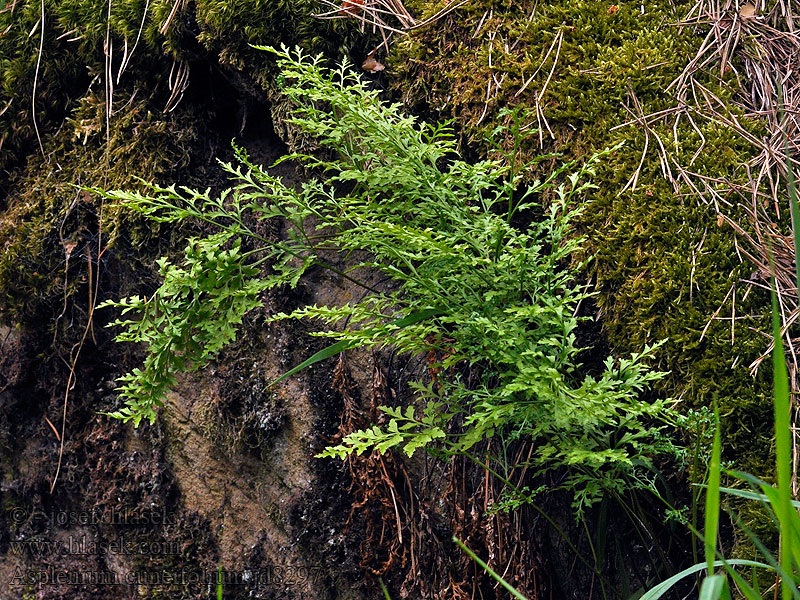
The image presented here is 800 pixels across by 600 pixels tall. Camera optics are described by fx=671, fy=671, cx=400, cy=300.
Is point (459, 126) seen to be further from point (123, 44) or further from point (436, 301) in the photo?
point (123, 44)

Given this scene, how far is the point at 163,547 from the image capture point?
3105 mm

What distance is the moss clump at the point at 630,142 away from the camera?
2191 mm

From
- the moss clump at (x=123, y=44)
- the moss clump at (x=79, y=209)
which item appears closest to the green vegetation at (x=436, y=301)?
the moss clump at (x=123, y=44)

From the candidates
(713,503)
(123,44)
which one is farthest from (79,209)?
(713,503)

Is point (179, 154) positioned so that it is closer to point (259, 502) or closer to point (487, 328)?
point (259, 502)

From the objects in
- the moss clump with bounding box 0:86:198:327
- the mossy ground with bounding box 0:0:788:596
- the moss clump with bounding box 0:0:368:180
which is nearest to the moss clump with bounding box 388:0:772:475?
the mossy ground with bounding box 0:0:788:596

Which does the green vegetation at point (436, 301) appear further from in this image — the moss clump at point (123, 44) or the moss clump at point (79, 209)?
the moss clump at point (79, 209)

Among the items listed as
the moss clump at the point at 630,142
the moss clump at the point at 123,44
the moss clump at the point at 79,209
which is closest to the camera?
the moss clump at the point at 630,142

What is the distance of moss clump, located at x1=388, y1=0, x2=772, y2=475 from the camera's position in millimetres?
2191

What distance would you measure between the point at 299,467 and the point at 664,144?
1951 millimetres

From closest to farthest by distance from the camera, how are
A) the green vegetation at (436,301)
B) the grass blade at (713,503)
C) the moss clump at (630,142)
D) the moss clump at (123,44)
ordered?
the grass blade at (713,503), the green vegetation at (436,301), the moss clump at (630,142), the moss clump at (123,44)

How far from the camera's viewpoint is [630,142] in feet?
8.12

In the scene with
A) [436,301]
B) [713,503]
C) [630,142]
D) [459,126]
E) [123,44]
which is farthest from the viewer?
[123,44]

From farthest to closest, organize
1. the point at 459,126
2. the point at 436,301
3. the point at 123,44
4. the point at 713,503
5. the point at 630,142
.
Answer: the point at 123,44
the point at 459,126
the point at 630,142
the point at 436,301
the point at 713,503
